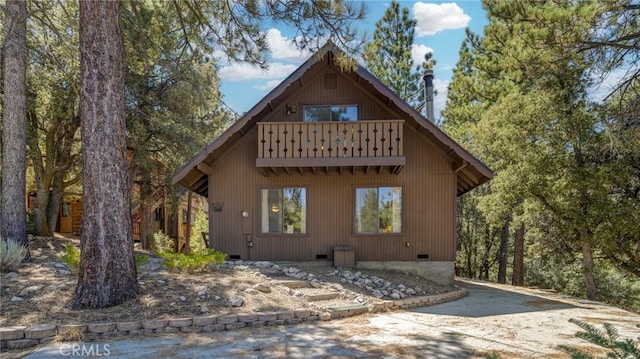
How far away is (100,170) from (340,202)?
5791mm

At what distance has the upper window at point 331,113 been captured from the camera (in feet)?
34.2

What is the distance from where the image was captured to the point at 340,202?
10109mm

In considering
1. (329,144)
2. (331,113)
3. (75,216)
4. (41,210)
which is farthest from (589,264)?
(75,216)

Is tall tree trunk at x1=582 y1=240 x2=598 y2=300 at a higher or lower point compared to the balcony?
lower

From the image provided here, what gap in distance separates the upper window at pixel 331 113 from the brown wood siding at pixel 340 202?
145mm

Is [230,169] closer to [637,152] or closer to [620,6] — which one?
[620,6]

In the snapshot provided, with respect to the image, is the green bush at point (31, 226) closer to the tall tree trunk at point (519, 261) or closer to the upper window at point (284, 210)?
the upper window at point (284, 210)

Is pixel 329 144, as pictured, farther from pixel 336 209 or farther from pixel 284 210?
pixel 284 210

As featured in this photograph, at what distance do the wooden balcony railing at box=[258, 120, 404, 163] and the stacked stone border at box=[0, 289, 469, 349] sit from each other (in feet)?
12.9

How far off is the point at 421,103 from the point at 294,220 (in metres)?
10.7

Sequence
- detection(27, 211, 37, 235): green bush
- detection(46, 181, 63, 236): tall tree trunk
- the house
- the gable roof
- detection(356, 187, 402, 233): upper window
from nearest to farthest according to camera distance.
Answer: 1. the gable roof
2. the house
3. detection(356, 187, 402, 233): upper window
4. detection(27, 211, 37, 235): green bush
5. detection(46, 181, 63, 236): tall tree trunk

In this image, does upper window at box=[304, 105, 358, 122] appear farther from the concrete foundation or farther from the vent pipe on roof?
the vent pipe on roof

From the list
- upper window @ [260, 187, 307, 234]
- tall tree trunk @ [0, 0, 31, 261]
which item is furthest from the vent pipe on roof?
tall tree trunk @ [0, 0, 31, 261]

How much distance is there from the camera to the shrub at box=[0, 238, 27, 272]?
6.91 metres
